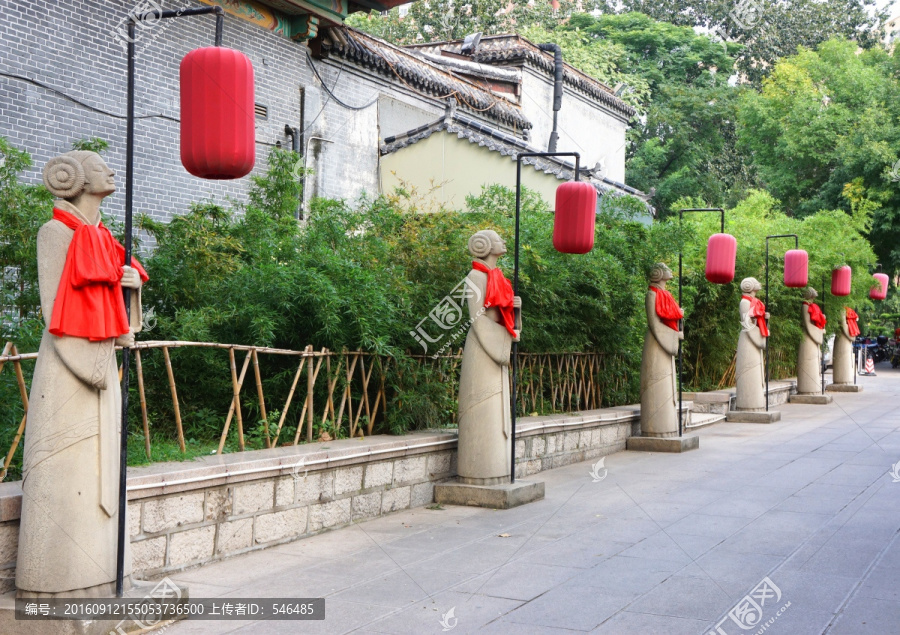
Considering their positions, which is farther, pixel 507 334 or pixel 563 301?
→ pixel 563 301

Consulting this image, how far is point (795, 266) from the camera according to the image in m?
13.9

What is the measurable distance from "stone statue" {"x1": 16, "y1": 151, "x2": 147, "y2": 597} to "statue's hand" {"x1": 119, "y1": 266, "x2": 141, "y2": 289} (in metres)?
0.07

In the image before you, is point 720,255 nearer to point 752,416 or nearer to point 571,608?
point 752,416

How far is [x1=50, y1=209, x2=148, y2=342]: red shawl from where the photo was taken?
4.05 metres

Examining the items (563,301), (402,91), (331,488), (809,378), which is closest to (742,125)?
(809,378)

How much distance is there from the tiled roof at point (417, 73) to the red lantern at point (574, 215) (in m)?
4.71

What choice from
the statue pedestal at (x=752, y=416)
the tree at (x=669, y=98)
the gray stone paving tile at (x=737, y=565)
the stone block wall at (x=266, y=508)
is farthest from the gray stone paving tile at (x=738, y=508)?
the tree at (x=669, y=98)

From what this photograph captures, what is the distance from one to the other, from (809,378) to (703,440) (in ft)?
21.5

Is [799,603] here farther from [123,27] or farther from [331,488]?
[123,27]

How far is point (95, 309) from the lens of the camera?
4113 mm

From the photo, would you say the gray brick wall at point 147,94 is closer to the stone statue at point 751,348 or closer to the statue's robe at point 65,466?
the statue's robe at point 65,466

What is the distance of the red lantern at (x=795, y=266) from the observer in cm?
1383

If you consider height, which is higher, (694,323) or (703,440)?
(694,323)

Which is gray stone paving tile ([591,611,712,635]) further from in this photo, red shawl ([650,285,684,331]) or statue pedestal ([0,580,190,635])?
red shawl ([650,285,684,331])
